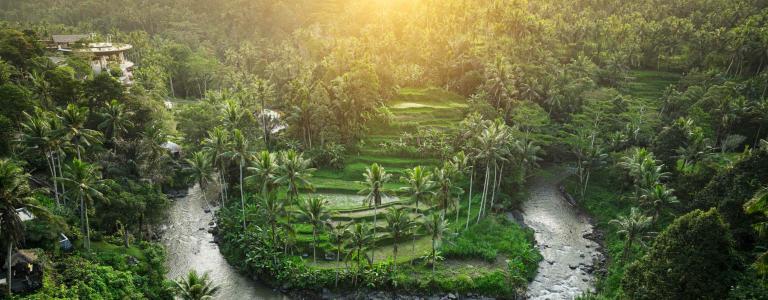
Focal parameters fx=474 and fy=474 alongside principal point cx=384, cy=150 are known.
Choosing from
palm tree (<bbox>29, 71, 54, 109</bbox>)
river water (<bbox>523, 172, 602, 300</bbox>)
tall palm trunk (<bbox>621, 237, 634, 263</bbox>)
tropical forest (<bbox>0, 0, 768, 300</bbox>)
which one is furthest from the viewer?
palm tree (<bbox>29, 71, 54, 109</bbox>)

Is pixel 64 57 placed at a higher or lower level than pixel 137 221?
higher

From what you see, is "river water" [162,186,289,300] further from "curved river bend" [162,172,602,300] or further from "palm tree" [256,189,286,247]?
"palm tree" [256,189,286,247]

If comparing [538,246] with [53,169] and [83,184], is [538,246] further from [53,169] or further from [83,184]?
[53,169]

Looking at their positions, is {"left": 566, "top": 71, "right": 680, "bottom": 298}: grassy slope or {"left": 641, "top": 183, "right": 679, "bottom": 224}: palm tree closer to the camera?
{"left": 566, "top": 71, "right": 680, "bottom": 298}: grassy slope

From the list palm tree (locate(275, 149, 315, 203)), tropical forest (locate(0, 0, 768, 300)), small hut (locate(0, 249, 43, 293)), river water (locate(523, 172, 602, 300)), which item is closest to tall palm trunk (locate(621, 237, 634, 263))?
tropical forest (locate(0, 0, 768, 300))

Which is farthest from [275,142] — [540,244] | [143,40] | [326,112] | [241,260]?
[143,40]

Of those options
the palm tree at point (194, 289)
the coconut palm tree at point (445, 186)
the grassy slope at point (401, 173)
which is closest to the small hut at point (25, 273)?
the palm tree at point (194, 289)

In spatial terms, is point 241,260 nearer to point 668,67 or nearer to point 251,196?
point 251,196
